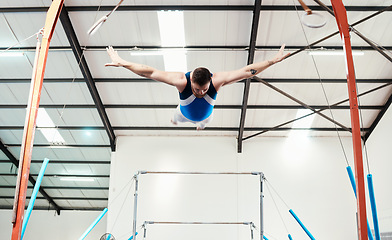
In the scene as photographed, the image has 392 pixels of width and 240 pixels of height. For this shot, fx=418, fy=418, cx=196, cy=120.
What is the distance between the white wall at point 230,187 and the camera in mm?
12734

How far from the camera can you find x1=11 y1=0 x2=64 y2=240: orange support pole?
4242 millimetres

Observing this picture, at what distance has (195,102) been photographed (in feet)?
16.4

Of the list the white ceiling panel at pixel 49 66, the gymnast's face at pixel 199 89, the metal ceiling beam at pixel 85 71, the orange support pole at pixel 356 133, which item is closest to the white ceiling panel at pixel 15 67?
the white ceiling panel at pixel 49 66

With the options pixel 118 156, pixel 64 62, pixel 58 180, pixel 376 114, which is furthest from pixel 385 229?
pixel 58 180

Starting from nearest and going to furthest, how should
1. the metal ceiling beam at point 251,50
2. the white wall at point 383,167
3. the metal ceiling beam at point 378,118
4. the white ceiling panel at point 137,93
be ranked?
1. the metal ceiling beam at point 251,50
2. the white wall at point 383,167
3. the white ceiling panel at point 137,93
4. the metal ceiling beam at point 378,118

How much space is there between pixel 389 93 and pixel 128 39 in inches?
300

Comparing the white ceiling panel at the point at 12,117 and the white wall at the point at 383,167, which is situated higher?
the white ceiling panel at the point at 12,117

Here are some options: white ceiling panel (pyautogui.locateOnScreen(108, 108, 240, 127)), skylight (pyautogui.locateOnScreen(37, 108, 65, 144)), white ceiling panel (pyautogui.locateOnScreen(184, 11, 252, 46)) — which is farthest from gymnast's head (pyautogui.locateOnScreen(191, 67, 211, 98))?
skylight (pyautogui.locateOnScreen(37, 108, 65, 144))

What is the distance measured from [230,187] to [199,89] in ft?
29.2

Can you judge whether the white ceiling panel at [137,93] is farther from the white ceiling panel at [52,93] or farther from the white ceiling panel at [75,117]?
the white ceiling panel at [75,117]

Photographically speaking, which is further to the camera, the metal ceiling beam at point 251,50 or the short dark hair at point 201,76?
the metal ceiling beam at point 251,50

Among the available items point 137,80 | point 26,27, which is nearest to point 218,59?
point 137,80

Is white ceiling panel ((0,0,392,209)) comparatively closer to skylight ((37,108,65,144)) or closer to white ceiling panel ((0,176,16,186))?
skylight ((37,108,65,144))

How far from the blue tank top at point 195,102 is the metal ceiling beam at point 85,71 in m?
5.95
